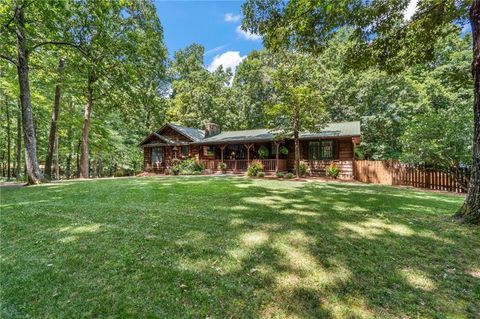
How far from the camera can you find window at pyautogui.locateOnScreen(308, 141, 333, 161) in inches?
641

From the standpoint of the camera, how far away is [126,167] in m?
28.3

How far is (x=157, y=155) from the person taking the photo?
21797 millimetres

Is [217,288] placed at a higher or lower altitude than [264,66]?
lower

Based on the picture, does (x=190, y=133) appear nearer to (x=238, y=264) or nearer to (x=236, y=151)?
(x=236, y=151)

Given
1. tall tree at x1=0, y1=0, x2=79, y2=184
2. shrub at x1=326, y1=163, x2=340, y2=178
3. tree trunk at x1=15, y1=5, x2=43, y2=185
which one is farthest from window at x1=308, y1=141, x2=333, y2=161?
tree trunk at x1=15, y1=5, x2=43, y2=185

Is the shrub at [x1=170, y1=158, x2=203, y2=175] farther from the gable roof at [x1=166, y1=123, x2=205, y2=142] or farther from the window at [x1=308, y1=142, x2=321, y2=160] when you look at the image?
the window at [x1=308, y1=142, x2=321, y2=160]

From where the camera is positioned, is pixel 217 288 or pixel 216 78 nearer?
pixel 217 288

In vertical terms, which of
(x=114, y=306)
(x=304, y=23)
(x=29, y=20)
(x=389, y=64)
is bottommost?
(x=114, y=306)

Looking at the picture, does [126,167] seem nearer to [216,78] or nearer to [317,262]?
[216,78]

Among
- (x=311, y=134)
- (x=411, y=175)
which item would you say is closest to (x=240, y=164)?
(x=311, y=134)

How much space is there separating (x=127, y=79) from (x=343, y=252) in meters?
10.1

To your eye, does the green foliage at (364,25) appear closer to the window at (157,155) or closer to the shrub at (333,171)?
the shrub at (333,171)

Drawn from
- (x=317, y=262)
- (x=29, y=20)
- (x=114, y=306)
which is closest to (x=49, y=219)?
(x=114, y=306)

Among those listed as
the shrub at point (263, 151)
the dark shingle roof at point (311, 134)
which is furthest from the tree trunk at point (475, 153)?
the shrub at point (263, 151)
